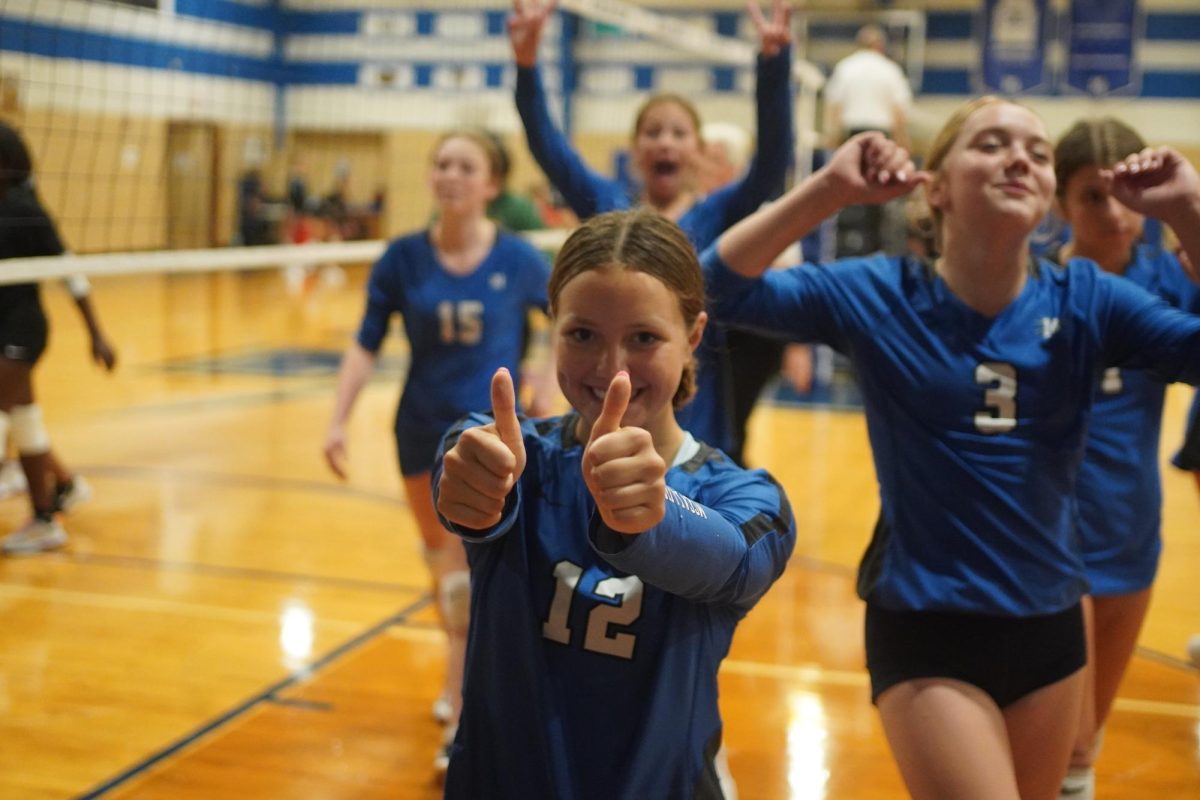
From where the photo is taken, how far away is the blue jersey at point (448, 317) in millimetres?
3723

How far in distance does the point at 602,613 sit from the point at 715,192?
190 cm

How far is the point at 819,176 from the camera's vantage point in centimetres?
213

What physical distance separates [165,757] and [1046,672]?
2.49 meters

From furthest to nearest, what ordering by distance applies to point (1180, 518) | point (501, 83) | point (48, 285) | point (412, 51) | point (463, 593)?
point (48, 285)
point (501, 83)
point (412, 51)
point (1180, 518)
point (463, 593)

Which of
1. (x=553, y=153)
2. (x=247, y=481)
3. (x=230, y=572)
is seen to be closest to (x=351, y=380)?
(x=553, y=153)

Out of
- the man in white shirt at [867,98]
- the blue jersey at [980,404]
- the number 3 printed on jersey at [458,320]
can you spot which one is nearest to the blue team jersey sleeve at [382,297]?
the number 3 printed on jersey at [458,320]

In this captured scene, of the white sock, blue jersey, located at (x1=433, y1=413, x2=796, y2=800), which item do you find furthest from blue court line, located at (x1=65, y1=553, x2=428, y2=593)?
blue jersey, located at (x1=433, y1=413, x2=796, y2=800)

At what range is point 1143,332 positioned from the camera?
6.91 feet

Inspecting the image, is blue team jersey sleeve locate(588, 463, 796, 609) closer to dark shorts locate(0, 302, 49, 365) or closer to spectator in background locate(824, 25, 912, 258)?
dark shorts locate(0, 302, 49, 365)

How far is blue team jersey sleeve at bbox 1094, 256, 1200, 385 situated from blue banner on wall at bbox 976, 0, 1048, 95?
1348cm

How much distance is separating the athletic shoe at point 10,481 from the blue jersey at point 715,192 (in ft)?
13.4

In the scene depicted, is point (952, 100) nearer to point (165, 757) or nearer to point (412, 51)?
point (412, 51)

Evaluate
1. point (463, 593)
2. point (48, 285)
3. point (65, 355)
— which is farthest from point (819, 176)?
point (48, 285)

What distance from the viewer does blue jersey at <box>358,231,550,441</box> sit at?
3723 mm
